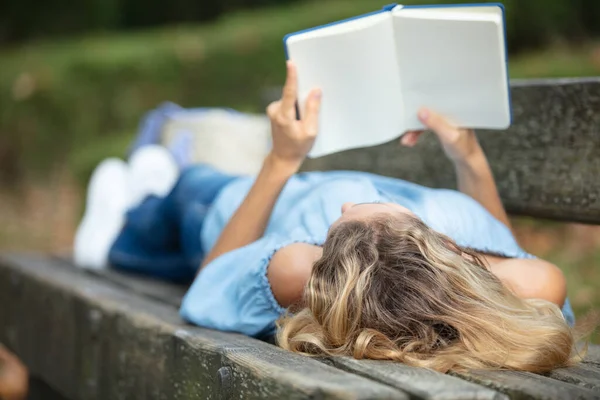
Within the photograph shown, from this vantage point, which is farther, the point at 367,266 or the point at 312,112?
the point at 312,112

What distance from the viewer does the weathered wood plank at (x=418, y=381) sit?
1118 millimetres

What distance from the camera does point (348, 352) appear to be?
1.48 meters

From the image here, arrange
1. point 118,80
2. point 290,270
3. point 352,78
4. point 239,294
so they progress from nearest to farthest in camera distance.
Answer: point 290,270, point 239,294, point 352,78, point 118,80

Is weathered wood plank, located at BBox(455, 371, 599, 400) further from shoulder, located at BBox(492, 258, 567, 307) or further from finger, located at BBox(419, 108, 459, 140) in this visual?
finger, located at BBox(419, 108, 459, 140)

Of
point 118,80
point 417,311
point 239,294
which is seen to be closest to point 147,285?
point 239,294

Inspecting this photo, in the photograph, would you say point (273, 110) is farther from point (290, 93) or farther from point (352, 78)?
point (352, 78)

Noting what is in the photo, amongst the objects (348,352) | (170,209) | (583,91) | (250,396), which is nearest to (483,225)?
(583,91)

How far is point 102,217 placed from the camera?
3.07 meters

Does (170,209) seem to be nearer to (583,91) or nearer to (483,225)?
(483,225)

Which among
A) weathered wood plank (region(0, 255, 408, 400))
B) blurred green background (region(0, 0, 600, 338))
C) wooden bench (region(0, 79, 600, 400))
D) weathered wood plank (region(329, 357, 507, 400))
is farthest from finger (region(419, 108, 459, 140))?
blurred green background (region(0, 0, 600, 338))

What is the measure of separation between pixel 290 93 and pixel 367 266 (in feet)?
1.99

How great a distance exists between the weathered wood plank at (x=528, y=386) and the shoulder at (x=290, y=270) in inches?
19.2

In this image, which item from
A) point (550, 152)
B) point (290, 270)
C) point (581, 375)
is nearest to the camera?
point (581, 375)

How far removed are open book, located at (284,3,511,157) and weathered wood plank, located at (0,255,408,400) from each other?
61 cm
